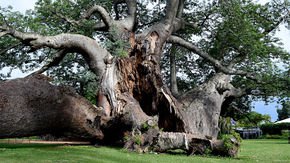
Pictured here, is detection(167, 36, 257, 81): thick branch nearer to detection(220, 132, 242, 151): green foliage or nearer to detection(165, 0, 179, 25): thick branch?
detection(165, 0, 179, 25): thick branch

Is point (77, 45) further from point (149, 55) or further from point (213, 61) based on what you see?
point (213, 61)

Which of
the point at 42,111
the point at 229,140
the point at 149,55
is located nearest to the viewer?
the point at 42,111

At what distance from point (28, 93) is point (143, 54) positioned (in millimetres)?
4872

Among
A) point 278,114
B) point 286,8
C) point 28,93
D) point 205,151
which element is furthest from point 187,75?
point 278,114

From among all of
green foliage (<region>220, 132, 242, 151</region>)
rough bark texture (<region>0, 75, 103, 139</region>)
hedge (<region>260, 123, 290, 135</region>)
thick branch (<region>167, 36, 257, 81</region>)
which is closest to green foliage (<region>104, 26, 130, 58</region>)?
rough bark texture (<region>0, 75, 103, 139</region>)

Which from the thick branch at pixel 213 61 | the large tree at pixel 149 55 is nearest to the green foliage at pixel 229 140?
the large tree at pixel 149 55

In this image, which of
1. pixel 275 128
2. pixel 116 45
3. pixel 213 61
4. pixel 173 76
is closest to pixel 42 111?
pixel 116 45

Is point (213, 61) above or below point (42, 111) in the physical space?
above

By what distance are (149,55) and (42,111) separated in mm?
4716

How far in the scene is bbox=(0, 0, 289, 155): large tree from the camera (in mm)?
13633

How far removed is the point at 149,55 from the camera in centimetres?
1452

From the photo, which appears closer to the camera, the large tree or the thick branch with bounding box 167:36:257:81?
the large tree

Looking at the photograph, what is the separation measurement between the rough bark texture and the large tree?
2.49ft

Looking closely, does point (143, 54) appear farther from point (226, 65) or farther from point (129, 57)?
point (226, 65)
